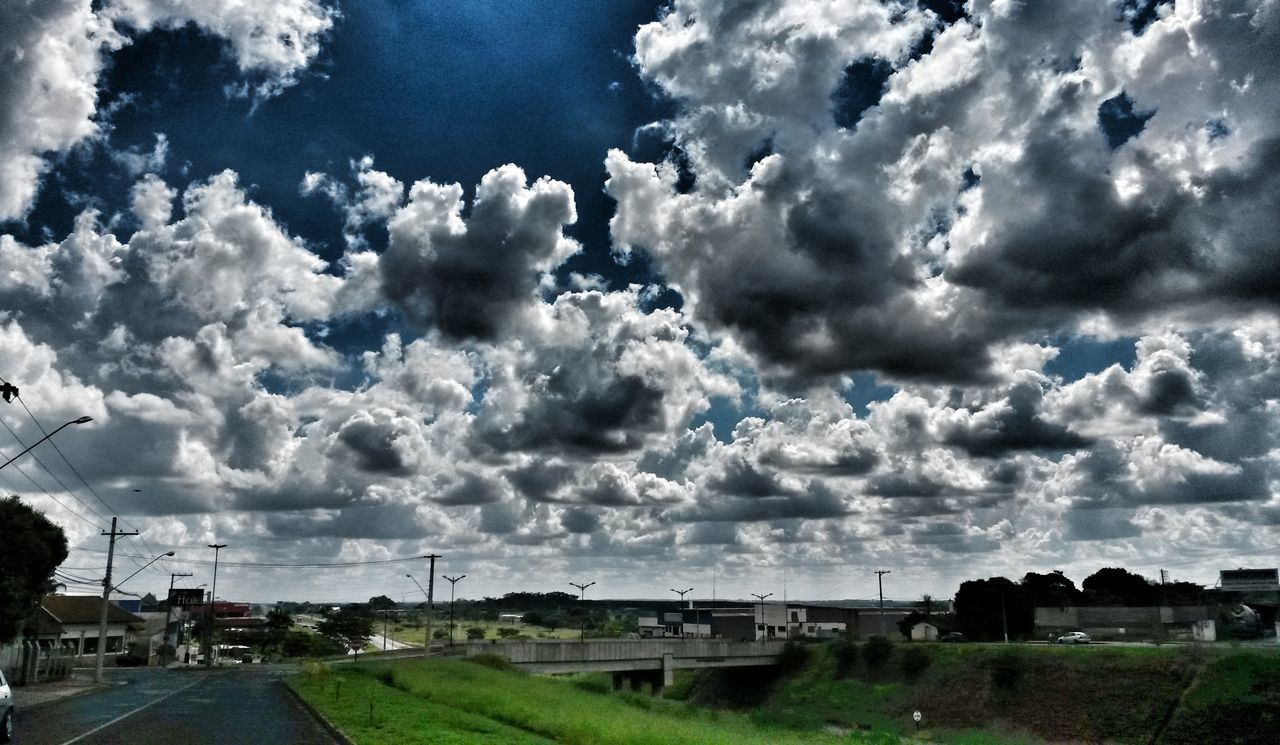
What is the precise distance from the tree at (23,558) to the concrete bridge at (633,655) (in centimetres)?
3528

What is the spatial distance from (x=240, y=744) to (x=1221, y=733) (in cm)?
7078

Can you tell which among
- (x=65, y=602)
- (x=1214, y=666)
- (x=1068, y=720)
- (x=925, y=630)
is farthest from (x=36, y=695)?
(x=925, y=630)

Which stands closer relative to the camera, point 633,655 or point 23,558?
point 23,558

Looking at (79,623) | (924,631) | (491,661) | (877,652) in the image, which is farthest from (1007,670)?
(79,623)

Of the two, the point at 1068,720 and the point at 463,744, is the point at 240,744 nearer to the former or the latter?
the point at 463,744

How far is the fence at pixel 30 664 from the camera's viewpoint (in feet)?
207

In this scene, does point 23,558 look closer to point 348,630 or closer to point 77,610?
point 77,610

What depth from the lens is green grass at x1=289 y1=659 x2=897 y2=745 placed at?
32438mm

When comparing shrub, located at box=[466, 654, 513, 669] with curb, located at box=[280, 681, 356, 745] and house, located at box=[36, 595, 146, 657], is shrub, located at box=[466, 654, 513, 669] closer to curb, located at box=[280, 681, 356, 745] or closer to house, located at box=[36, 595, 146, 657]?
curb, located at box=[280, 681, 356, 745]

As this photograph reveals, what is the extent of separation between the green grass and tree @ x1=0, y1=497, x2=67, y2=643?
1713cm

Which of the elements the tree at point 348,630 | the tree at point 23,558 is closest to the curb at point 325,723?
the tree at point 23,558

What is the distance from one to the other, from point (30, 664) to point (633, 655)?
55.3 meters

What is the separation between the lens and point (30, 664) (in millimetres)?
65250

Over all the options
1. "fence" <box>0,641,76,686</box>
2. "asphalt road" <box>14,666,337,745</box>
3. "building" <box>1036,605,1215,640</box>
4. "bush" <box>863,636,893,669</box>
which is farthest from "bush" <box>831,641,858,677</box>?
"fence" <box>0,641,76,686</box>
